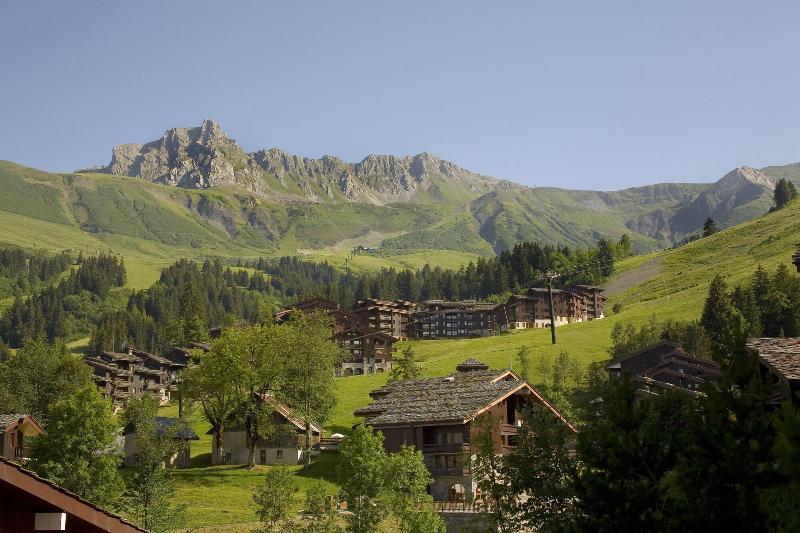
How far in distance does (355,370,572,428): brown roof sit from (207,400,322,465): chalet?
9.88m

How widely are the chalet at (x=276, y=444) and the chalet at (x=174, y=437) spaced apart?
284 cm

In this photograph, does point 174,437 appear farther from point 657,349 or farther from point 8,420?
point 657,349

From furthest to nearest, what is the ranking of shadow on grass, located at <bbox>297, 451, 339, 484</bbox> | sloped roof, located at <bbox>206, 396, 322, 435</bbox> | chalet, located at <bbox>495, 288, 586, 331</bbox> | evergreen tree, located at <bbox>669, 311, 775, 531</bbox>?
1. chalet, located at <bbox>495, 288, 586, 331</bbox>
2. sloped roof, located at <bbox>206, 396, 322, 435</bbox>
3. shadow on grass, located at <bbox>297, 451, 339, 484</bbox>
4. evergreen tree, located at <bbox>669, 311, 775, 531</bbox>

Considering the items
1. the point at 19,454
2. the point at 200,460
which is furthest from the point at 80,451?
the point at 200,460

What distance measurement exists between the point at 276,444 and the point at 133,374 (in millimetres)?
95721

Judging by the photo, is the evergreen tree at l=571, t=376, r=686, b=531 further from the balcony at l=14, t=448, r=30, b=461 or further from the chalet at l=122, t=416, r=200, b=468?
the balcony at l=14, t=448, r=30, b=461

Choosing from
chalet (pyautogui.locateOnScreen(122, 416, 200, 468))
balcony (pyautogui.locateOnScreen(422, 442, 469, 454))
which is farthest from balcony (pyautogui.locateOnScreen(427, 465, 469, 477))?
chalet (pyautogui.locateOnScreen(122, 416, 200, 468))

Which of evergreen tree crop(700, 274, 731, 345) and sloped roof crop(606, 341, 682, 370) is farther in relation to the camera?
evergreen tree crop(700, 274, 731, 345)

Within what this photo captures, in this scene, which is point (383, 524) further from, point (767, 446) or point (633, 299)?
point (633, 299)

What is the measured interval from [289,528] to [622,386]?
88.9 feet

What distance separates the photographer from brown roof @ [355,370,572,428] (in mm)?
70062

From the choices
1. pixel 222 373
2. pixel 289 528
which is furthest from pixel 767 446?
pixel 222 373

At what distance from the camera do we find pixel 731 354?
2380cm

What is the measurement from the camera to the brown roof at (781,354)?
110 feet
